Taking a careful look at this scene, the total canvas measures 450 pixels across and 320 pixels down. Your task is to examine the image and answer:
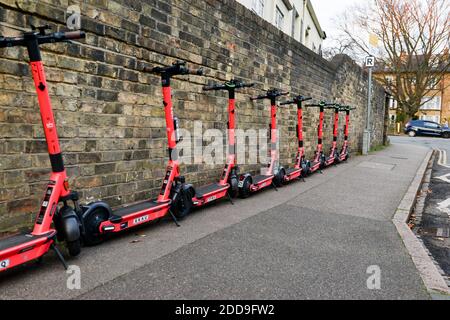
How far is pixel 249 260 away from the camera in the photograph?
11.5 feet

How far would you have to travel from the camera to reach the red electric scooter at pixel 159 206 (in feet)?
12.1

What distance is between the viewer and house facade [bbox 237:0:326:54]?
14.0m

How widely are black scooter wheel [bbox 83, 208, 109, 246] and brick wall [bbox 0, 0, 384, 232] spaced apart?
0.54 meters

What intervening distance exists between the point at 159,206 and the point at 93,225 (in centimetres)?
91

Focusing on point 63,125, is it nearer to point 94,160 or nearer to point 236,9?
point 94,160

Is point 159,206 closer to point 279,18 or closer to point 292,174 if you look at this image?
point 292,174

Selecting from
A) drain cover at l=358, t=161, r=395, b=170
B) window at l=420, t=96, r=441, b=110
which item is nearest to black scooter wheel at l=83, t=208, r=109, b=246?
drain cover at l=358, t=161, r=395, b=170

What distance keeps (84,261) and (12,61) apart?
185 centimetres

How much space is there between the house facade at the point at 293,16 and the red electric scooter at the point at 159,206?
302 inches

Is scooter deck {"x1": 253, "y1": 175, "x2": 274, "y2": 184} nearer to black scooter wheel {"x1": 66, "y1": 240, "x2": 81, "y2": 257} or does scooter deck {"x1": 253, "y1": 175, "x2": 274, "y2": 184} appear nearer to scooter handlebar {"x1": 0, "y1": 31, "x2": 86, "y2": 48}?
black scooter wheel {"x1": 66, "y1": 240, "x2": 81, "y2": 257}

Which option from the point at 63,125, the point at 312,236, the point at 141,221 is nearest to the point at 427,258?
the point at 312,236

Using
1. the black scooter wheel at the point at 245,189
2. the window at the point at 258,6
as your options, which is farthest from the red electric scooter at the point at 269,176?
the window at the point at 258,6


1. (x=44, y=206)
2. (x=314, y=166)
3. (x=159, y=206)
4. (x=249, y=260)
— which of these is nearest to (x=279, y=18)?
(x=314, y=166)

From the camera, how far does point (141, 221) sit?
13.7 feet
